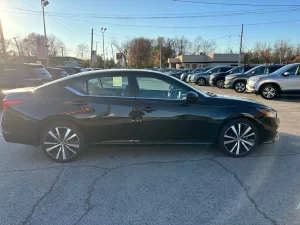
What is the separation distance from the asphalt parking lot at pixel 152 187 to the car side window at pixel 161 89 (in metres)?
1.12

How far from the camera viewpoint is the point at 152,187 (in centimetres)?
313

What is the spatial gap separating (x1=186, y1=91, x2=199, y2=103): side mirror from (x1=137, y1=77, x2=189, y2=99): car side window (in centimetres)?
11

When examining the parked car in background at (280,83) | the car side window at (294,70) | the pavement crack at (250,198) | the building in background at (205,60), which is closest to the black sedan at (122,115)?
the pavement crack at (250,198)

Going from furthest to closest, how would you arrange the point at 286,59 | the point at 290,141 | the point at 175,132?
the point at 286,59 < the point at 290,141 < the point at 175,132

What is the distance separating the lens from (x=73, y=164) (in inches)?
152

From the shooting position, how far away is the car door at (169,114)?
12.7ft

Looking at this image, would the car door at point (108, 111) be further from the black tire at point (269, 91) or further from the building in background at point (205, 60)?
the building in background at point (205, 60)

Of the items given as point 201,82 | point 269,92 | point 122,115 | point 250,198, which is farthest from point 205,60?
point 250,198

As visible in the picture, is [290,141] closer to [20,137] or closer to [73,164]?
Answer: [73,164]

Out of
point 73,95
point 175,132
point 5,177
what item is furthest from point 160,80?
point 5,177

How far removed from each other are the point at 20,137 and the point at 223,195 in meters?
3.38

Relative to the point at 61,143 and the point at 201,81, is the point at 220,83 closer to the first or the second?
the point at 201,81

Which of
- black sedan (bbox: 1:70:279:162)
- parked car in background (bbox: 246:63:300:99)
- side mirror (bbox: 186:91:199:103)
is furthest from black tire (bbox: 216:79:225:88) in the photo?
side mirror (bbox: 186:91:199:103)

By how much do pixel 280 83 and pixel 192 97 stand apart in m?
9.02
